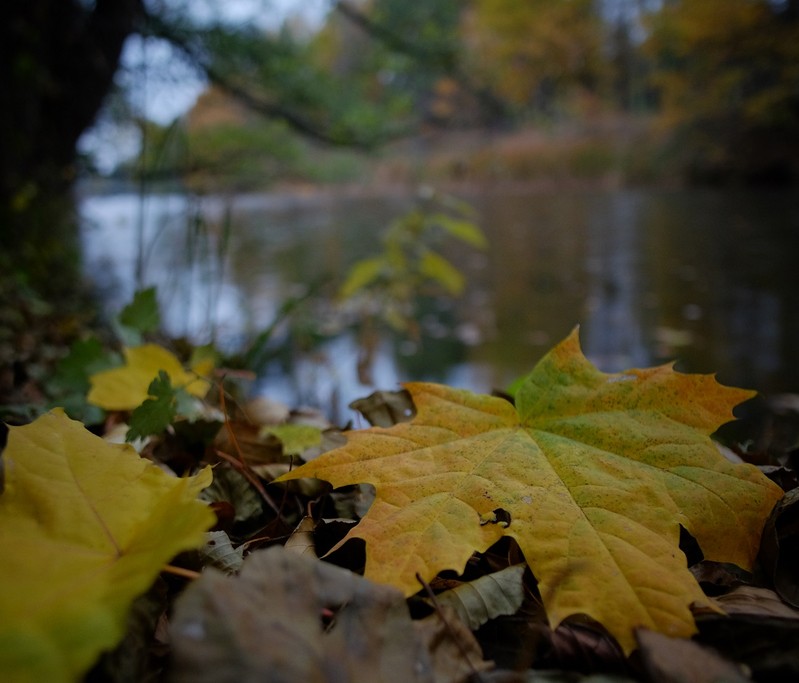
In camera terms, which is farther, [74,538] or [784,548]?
[784,548]

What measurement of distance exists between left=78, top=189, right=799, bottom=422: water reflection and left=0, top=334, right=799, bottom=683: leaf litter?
8.7 inches

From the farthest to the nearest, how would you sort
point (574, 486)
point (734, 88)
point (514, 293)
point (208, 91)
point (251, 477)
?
point (734, 88) → point (514, 293) → point (208, 91) → point (251, 477) → point (574, 486)

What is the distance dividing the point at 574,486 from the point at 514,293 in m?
4.06

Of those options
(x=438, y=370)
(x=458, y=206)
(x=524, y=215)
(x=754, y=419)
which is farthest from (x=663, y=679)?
(x=524, y=215)

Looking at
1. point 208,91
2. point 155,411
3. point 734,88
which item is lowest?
point 155,411

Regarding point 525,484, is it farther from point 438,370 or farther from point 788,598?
point 438,370

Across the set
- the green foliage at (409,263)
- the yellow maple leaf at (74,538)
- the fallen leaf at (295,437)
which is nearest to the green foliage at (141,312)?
the fallen leaf at (295,437)

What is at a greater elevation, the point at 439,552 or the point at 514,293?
the point at 439,552

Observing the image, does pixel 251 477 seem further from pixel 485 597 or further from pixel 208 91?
pixel 208 91

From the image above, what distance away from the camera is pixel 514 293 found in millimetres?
4387

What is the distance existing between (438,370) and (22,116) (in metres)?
2.16

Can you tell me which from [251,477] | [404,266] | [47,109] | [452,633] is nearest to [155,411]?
[251,477]

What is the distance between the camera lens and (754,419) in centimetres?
206

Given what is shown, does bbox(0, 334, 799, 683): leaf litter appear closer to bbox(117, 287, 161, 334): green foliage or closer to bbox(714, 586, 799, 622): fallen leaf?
bbox(714, 586, 799, 622): fallen leaf
